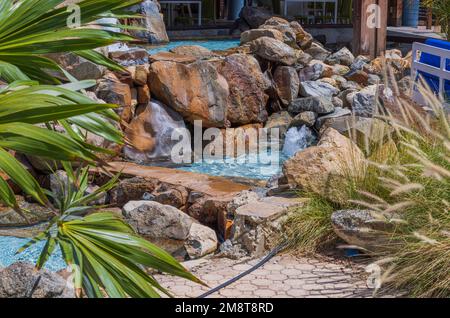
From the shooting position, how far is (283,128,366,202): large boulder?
212 inches

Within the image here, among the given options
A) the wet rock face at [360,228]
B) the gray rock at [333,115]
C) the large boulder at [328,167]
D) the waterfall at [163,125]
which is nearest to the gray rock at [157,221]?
the large boulder at [328,167]

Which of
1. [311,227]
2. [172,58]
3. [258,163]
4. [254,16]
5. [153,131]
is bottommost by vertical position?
[258,163]

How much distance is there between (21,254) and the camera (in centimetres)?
744

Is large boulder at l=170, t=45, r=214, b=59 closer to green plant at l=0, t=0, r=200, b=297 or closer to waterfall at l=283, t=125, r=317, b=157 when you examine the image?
waterfall at l=283, t=125, r=317, b=157

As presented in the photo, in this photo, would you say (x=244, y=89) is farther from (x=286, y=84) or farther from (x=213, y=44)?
(x=213, y=44)

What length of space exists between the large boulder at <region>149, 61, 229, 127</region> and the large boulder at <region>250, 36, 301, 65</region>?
1375 millimetres

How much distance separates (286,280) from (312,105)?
8.55m

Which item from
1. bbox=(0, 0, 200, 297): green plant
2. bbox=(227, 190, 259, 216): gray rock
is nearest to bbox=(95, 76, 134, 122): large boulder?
bbox=(227, 190, 259, 216): gray rock

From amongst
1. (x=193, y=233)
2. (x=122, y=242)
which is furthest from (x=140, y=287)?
(x=193, y=233)

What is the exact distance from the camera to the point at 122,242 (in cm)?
270

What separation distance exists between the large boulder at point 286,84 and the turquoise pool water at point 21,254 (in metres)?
6.93

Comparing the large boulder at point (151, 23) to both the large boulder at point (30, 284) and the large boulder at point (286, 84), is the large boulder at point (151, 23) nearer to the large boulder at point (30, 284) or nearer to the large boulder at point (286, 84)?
the large boulder at point (286, 84)

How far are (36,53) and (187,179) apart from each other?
250 inches

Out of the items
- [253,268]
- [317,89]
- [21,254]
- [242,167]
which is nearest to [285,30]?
[317,89]
